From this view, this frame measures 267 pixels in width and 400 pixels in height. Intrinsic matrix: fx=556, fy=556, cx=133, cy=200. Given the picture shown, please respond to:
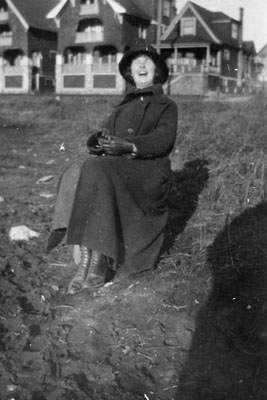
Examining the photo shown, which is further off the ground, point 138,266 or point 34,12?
point 34,12

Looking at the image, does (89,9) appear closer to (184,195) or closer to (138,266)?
(184,195)

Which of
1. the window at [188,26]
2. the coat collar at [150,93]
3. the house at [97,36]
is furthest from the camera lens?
the window at [188,26]

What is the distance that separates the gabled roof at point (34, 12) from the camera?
33281 millimetres

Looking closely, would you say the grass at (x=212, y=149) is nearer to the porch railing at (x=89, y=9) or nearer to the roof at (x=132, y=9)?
the roof at (x=132, y=9)

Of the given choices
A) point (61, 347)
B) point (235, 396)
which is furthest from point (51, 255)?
point (235, 396)

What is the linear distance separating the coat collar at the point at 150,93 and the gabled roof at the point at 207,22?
29.9 meters

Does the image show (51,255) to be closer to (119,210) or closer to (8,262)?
(8,262)

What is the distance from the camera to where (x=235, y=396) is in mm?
2381

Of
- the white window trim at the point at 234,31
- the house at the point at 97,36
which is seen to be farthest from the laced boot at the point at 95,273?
the white window trim at the point at 234,31

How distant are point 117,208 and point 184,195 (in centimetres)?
209

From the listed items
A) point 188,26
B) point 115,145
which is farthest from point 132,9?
point 115,145

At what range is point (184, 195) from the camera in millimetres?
5336

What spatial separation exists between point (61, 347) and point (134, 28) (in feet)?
98.5

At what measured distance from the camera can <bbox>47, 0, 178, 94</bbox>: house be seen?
3077 centimetres
